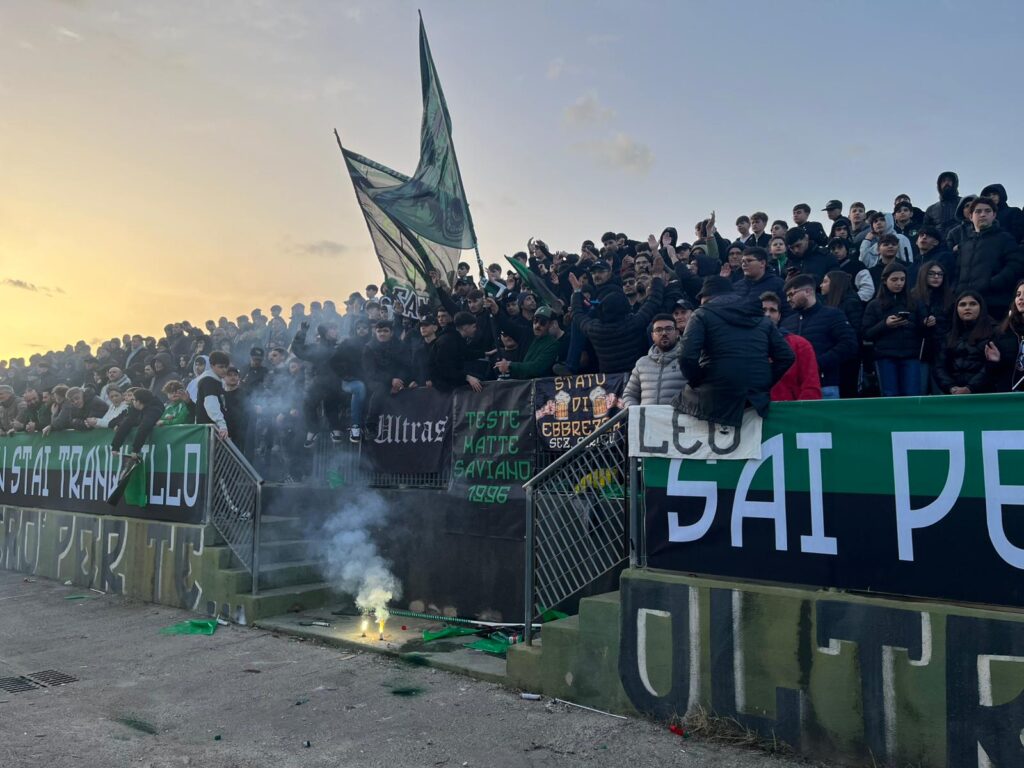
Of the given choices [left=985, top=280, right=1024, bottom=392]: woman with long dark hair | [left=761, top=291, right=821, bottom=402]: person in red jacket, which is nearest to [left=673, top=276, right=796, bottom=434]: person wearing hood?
[left=761, top=291, right=821, bottom=402]: person in red jacket

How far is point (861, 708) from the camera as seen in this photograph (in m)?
4.64

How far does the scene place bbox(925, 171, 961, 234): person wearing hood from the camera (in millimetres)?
9594

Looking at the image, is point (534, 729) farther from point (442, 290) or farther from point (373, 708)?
point (442, 290)

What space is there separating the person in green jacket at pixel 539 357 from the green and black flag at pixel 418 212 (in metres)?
4.29

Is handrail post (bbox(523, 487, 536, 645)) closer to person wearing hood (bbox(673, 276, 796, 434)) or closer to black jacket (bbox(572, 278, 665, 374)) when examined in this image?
person wearing hood (bbox(673, 276, 796, 434))

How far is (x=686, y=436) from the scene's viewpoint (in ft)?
18.8

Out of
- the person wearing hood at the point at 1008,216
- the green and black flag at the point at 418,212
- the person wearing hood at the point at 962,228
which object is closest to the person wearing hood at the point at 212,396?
the green and black flag at the point at 418,212

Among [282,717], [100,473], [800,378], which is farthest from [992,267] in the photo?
[100,473]

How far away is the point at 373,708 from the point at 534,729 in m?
1.35

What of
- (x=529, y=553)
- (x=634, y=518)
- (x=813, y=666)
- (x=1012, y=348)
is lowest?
(x=813, y=666)

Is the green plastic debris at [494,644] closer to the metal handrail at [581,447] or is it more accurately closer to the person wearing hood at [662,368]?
the metal handrail at [581,447]

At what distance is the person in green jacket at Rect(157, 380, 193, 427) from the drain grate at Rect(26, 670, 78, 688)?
4.37 meters

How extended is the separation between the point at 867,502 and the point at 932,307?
113 inches

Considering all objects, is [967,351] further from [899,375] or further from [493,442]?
[493,442]
